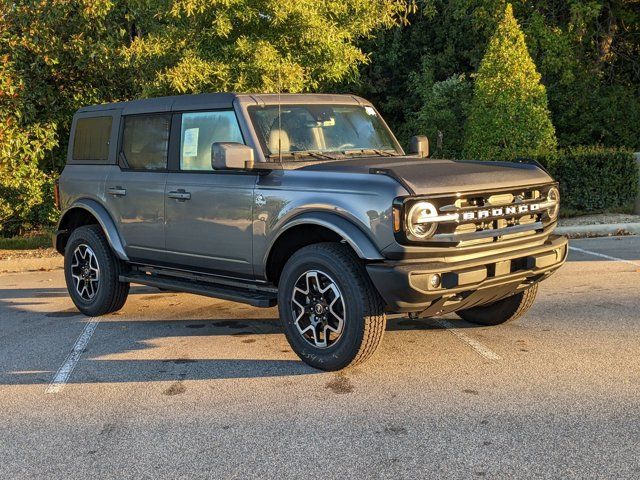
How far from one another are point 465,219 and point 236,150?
1.76 m

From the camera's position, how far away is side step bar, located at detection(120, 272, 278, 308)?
18.9 ft

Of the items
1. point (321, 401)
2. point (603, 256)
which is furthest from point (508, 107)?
point (321, 401)

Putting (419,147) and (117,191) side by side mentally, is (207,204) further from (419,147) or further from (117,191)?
(419,147)

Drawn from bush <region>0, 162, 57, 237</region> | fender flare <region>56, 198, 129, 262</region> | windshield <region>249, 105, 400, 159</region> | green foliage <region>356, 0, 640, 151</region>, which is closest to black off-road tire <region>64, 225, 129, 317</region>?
fender flare <region>56, 198, 129, 262</region>

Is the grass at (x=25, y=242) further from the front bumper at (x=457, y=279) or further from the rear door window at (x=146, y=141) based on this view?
the front bumper at (x=457, y=279)

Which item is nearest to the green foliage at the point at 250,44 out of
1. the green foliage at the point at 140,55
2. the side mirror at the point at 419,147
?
the green foliage at the point at 140,55

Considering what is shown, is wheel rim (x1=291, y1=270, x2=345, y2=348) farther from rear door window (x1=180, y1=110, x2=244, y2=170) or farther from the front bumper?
rear door window (x1=180, y1=110, x2=244, y2=170)

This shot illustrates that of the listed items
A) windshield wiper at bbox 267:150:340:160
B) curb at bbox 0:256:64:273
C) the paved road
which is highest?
windshield wiper at bbox 267:150:340:160

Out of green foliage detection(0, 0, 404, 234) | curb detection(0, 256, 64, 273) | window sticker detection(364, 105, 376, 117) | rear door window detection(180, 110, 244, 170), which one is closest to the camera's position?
rear door window detection(180, 110, 244, 170)

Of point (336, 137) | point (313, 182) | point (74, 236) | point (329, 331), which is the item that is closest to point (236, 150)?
point (313, 182)

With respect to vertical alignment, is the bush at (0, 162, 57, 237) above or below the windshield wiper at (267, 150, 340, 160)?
below

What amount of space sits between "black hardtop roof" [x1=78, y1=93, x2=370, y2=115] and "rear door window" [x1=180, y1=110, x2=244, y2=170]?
0.08 m

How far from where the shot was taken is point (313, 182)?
5359mm

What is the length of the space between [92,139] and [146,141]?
0.97 meters
